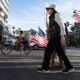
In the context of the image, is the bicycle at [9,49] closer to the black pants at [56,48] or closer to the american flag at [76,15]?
the american flag at [76,15]

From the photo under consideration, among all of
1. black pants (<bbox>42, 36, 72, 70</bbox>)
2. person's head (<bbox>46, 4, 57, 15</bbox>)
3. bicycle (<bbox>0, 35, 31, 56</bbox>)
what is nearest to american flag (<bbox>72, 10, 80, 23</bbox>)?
bicycle (<bbox>0, 35, 31, 56</bbox>)

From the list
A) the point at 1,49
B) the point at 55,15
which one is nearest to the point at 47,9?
the point at 55,15

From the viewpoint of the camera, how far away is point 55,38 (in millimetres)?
11086

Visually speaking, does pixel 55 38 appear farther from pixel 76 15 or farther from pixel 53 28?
pixel 76 15

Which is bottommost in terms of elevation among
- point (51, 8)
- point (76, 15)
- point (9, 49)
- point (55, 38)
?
point (9, 49)

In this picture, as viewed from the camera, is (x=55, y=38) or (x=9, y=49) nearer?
(x=55, y=38)

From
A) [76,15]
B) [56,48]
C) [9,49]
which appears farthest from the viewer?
[9,49]

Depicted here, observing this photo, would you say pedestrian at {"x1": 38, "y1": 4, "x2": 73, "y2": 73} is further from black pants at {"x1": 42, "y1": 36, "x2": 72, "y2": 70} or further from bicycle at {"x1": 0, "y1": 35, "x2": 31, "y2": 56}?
bicycle at {"x1": 0, "y1": 35, "x2": 31, "y2": 56}

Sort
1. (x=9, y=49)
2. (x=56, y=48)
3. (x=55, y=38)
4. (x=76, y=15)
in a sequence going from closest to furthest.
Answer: (x=55, y=38) < (x=56, y=48) < (x=76, y=15) < (x=9, y=49)

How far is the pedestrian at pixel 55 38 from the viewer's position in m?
11.1

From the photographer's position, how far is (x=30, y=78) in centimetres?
969

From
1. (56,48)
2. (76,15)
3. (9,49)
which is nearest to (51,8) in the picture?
(56,48)

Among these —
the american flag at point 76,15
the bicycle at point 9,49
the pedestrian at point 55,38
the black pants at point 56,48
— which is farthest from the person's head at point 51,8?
the bicycle at point 9,49

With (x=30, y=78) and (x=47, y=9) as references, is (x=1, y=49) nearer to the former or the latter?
(x=47, y=9)
